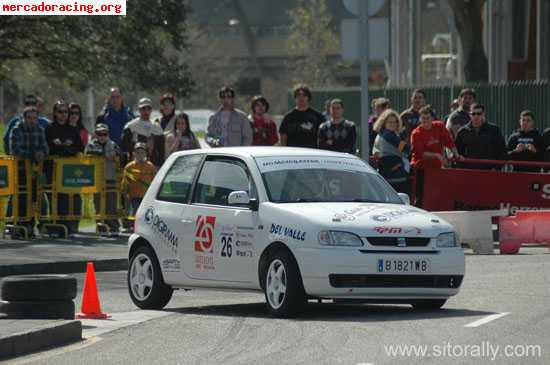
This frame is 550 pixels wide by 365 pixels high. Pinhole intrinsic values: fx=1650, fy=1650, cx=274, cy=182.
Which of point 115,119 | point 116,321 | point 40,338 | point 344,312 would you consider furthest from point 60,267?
point 40,338

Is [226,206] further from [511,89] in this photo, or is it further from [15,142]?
[511,89]

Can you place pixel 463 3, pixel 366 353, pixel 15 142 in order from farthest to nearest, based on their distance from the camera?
pixel 463 3 < pixel 15 142 < pixel 366 353

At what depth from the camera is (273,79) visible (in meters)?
124

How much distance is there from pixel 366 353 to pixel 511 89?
2039 centimetres

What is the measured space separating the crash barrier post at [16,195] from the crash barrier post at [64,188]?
0.30 meters

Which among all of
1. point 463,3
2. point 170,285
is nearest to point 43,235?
point 170,285

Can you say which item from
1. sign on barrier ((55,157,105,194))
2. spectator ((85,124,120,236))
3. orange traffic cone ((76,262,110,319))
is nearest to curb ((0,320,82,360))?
orange traffic cone ((76,262,110,319))

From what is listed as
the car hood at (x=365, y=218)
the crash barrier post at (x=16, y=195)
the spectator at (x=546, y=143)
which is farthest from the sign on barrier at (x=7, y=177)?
the car hood at (x=365, y=218)

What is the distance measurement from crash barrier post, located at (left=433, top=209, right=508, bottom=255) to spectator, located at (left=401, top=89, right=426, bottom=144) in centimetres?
341

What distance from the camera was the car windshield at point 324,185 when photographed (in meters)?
14.6

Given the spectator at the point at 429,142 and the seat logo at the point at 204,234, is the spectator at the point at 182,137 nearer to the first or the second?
the spectator at the point at 429,142

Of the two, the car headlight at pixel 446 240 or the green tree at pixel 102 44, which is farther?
the green tree at pixel 102 44

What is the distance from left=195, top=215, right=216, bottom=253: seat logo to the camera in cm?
1484

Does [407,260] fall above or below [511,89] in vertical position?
below
